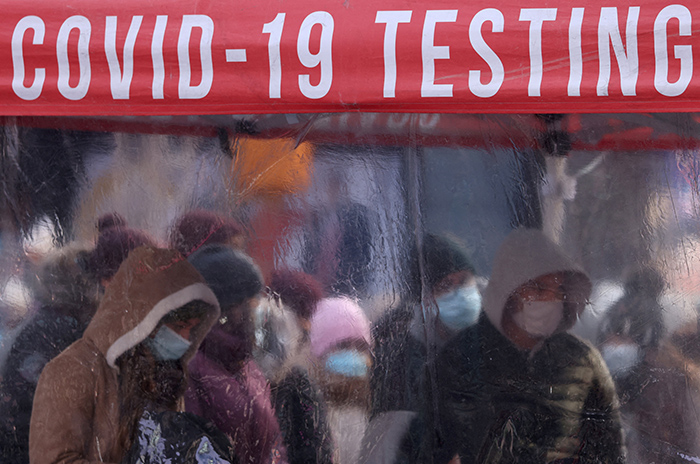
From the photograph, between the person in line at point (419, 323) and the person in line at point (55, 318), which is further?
the person in line at point (55, 318)

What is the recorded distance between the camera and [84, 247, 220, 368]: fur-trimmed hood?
1.85 metres

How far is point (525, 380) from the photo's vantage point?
69.0 inches

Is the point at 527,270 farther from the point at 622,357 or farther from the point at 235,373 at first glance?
the point at 235,373

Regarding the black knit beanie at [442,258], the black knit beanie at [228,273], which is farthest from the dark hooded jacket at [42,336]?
the black knit beanie at [442,258]

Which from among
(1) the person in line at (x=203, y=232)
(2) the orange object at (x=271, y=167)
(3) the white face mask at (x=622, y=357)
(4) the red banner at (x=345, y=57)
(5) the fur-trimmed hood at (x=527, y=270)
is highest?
(4) the red banner at (x=345, y=57)

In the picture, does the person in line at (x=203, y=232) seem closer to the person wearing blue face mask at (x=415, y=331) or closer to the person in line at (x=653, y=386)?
the person wearing blue face mask at (x=415, y=331)

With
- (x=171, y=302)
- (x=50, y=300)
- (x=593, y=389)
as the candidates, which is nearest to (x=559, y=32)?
(x=593, y=389)

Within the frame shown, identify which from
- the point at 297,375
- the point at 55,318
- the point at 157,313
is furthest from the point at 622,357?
the point at 55,318

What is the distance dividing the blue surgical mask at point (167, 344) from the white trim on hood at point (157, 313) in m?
0.03

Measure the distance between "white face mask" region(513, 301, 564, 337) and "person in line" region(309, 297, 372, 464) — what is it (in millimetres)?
505

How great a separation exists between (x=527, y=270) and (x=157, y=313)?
49.7 inches

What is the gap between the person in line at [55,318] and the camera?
1.88m

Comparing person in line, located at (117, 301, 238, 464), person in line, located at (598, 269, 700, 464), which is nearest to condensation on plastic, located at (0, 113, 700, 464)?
person in line, located at (598, 269, 700, 464)

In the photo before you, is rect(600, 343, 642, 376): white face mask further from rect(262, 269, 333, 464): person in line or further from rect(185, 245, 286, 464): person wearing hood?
rect(185, 245, 286, 464): person wearing hood
